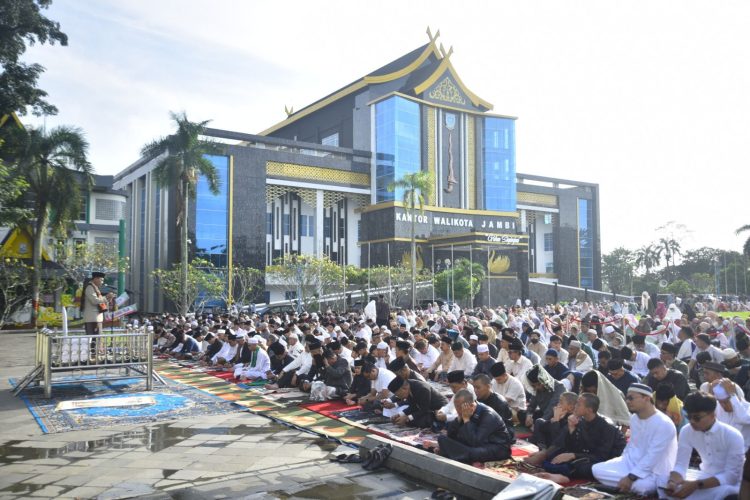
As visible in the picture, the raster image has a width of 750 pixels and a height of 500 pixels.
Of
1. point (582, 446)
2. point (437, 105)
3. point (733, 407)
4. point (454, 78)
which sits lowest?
point (582, 446)

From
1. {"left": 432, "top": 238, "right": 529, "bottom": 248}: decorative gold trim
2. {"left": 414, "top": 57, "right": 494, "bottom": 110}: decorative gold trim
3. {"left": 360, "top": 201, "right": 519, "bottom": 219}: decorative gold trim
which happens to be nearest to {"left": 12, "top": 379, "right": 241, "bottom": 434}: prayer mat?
{"left": 432, "top": 238, "right": 529, "bottom": 248}: decorative gold trim

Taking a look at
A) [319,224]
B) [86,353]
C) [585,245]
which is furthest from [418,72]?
[86,353]

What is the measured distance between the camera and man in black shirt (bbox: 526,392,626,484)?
5.52 m

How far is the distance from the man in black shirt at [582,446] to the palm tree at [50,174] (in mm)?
→ 24793

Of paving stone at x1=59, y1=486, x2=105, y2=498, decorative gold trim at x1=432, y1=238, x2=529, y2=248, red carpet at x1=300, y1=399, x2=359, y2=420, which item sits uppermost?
decorative gold trim at x1=432, y1=238, x2=529, y2=248

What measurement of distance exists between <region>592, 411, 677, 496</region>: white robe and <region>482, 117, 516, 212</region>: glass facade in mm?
40663

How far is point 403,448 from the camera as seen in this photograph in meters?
5.83

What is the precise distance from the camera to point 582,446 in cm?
568

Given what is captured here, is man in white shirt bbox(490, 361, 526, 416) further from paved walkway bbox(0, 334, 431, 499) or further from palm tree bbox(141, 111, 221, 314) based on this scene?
palm tree bbox(141, 111, 221, 314)

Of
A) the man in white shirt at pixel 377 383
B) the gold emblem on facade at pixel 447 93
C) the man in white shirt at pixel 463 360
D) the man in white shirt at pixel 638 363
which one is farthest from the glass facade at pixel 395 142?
the man in white shirt at pixel 377 383

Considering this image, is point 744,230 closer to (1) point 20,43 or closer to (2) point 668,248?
(2) point 668,248

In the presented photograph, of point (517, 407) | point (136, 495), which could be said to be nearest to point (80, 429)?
point (136, 495)

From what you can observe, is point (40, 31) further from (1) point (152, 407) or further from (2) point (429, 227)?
(2) point (429, 227)

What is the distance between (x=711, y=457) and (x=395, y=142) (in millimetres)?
37246
